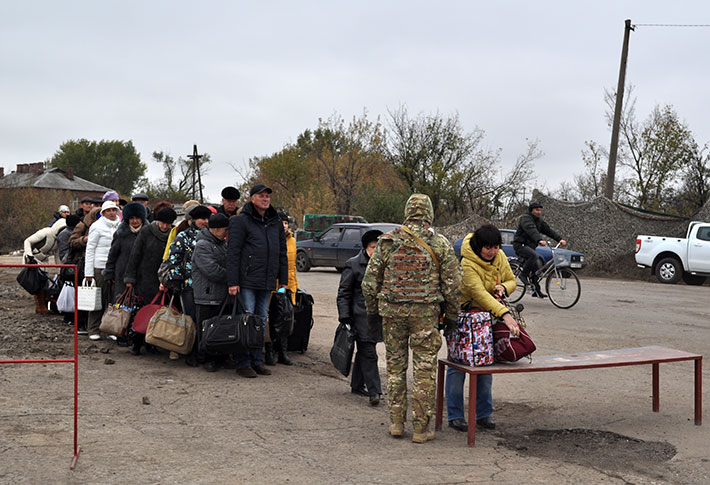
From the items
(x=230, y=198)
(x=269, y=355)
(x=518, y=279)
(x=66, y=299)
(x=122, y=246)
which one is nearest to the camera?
(x=230, y=198)

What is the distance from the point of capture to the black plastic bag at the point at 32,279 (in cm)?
1119

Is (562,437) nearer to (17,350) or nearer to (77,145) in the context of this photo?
(17,350)

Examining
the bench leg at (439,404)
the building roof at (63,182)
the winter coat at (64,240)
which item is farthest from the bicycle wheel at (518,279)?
the building roof at (63,182)

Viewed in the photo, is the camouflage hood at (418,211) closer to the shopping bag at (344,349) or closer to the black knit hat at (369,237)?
the black knit hat at (369,237)

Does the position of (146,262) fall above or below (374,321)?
above

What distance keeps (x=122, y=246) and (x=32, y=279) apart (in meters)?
2.92

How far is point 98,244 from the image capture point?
9.59m

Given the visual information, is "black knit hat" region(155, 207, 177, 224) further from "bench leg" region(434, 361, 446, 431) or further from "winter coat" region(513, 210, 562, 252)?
"winter coat" region(513, 210, 562, 252)

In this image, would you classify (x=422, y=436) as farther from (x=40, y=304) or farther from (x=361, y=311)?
(x=40, y=304)

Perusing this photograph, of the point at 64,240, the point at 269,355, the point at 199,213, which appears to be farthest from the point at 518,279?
the point at 64,240

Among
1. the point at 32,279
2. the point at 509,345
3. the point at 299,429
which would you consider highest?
the point at 32,279

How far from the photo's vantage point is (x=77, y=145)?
304 ft

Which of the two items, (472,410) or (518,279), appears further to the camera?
(518,279)

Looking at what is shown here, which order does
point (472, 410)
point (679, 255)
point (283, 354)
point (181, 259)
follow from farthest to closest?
point (679, 255) < point (283, 354) < point (181, 259) < point (472, 410)
